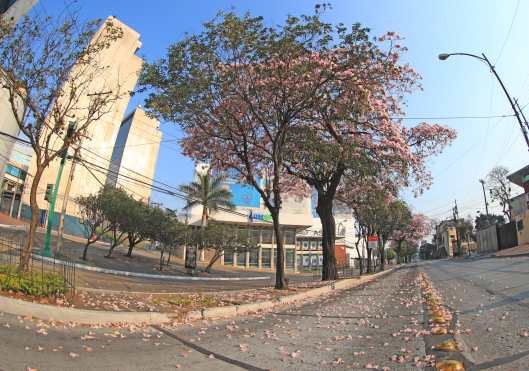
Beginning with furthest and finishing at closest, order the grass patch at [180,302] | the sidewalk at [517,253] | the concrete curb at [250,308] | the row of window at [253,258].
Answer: the row of window at [253,258] → the sidewalk at [517,253] → the grass patch at [180,302] → the concrete curb at [250,308]

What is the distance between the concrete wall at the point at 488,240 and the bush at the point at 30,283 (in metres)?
68.9

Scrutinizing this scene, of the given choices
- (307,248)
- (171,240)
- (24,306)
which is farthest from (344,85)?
(307,248)

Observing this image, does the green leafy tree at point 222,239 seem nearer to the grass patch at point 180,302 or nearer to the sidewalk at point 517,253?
the grass patch at point 180,302

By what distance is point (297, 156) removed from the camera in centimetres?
1736

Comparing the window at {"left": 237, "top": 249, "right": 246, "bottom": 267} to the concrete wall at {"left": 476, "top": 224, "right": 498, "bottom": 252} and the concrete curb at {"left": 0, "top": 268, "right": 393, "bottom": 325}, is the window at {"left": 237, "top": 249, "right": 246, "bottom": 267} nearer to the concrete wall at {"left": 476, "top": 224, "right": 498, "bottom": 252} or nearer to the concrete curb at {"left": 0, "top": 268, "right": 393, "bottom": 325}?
the concrete wall at {"left": 476, "top": 224, "right": 498, "bottom": 252}

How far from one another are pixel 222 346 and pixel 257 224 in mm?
46223

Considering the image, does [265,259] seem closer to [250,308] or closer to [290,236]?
[290,236]

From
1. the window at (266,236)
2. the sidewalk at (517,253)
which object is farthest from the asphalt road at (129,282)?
the sidewalk at (517,253)

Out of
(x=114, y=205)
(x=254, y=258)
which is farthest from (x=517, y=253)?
(x=114, y=205)

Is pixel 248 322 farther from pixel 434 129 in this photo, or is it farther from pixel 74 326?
pixel 434 129

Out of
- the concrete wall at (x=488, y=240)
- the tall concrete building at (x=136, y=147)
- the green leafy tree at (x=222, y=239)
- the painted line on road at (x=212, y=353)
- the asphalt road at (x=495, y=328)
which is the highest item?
the tall concrete building at (x=136, y=147)

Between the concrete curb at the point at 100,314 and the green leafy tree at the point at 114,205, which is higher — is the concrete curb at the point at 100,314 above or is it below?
below

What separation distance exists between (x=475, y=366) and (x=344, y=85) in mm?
11181

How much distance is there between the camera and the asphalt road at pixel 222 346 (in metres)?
4.54
